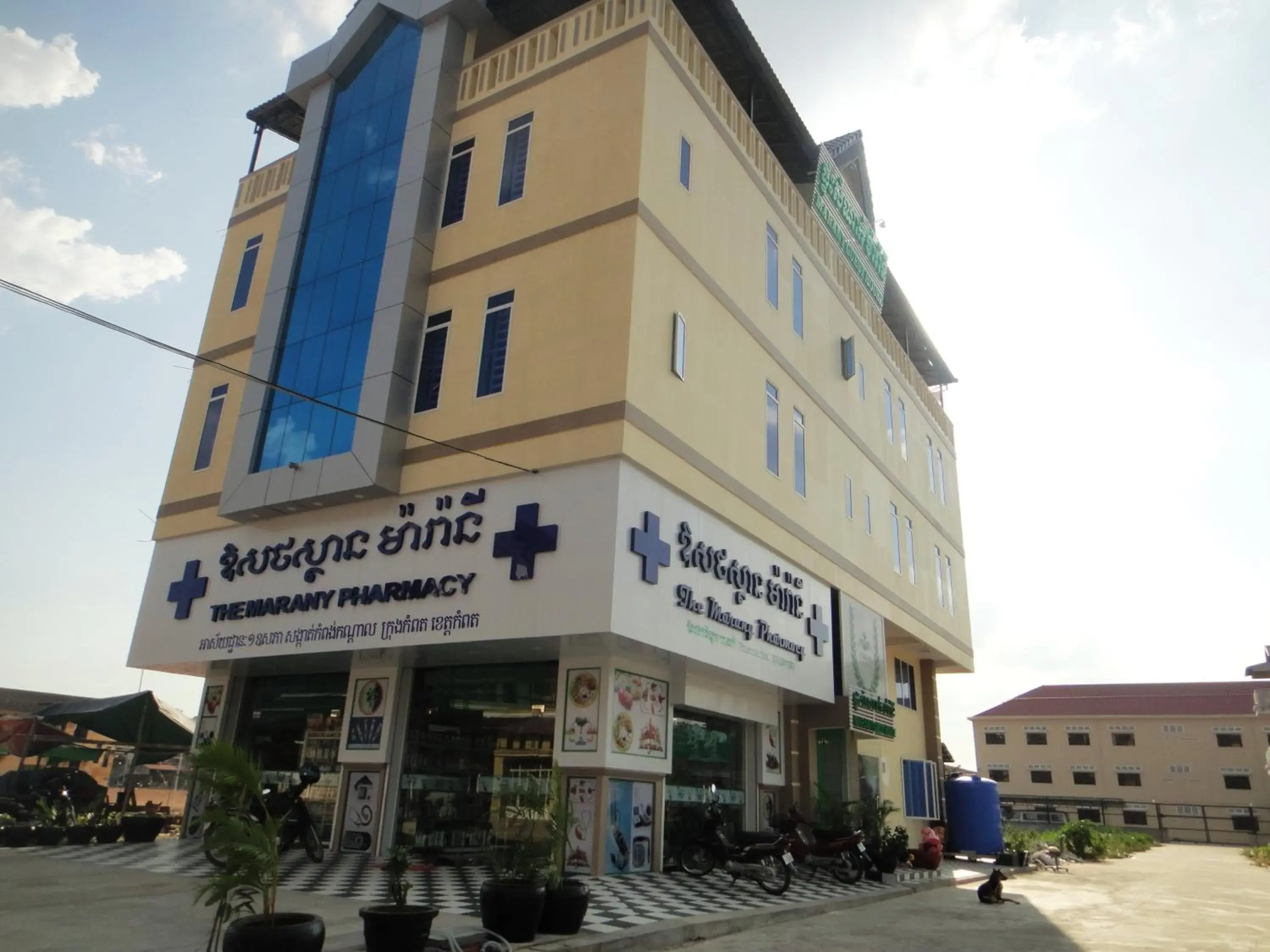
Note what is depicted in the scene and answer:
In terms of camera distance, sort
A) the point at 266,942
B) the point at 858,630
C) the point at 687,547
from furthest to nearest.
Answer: the point at 858,630 → the point at 687,547 → the point at 266,942

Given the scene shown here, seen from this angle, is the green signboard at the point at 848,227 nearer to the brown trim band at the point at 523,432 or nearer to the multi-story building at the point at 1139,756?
the brown trim band at the point at 523,432

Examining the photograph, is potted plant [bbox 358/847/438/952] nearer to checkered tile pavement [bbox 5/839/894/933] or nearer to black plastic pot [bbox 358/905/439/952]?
black plastic pot [bbox 358/905/439/952]

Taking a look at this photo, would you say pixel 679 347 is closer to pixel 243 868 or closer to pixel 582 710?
pixel 582 710

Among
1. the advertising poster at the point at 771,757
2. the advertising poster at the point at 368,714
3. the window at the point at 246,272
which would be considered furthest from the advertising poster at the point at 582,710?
the window at the point at 246,272

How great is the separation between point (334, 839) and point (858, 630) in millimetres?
11829

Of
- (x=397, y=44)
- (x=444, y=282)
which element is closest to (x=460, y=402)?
(x=444, y=282)

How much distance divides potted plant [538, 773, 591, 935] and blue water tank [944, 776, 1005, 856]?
63.0 feet

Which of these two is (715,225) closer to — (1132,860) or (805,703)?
(805,703)

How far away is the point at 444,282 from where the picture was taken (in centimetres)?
1581

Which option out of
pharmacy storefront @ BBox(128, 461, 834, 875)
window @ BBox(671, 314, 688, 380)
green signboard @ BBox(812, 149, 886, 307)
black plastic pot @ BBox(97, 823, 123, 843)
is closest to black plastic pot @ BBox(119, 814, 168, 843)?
black plastic pot @ BBox(97, 823, 123, 843)

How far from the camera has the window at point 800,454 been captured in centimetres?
1833

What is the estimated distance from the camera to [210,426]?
60.5 ft

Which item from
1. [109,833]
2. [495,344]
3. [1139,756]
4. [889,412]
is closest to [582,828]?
[495,344]

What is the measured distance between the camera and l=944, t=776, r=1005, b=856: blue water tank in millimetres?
23719
